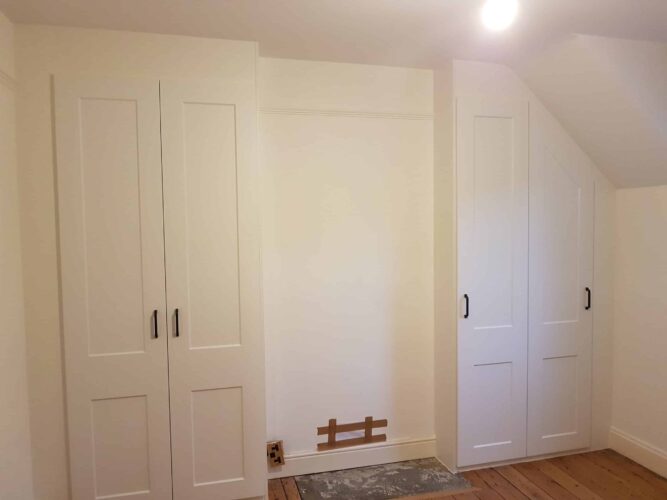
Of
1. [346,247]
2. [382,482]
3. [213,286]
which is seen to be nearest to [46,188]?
[213,286]

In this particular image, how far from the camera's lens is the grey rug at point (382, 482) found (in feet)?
7.82

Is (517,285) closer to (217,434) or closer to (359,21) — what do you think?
(359,21)

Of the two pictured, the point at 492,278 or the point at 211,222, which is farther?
the point at 492,278

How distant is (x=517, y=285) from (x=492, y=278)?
0.58ft

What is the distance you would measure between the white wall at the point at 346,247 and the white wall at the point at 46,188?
2.47 ft

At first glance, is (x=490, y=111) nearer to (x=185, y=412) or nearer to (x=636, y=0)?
(x=636, y=0)

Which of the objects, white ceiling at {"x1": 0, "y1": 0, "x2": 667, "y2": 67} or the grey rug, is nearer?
white ceiling at {"x1": 0, "y1": 0, "x2": 667, "y2": 67}

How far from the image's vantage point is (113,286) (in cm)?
208

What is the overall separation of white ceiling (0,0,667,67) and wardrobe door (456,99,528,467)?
434 millimetres

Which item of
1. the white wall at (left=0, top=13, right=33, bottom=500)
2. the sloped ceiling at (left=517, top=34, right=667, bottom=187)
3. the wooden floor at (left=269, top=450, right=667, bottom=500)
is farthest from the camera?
the wooden floor at (left=269, top=450, right=667, bottom=500)

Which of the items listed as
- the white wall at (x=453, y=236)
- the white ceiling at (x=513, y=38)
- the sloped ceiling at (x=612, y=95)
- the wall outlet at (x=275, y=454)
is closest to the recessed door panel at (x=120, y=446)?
the wall outlet at (x=275, y=454)

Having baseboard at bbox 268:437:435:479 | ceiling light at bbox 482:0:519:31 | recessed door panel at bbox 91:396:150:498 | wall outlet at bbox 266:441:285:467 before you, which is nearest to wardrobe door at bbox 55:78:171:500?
recessed door panel at bbox 91:396:150:498

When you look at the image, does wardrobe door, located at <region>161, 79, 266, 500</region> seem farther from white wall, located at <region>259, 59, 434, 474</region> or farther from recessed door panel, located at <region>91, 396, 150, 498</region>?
white wall, located at <region>259, 59, 434, 474</region>

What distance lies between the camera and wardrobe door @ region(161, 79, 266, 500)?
2125 mm
